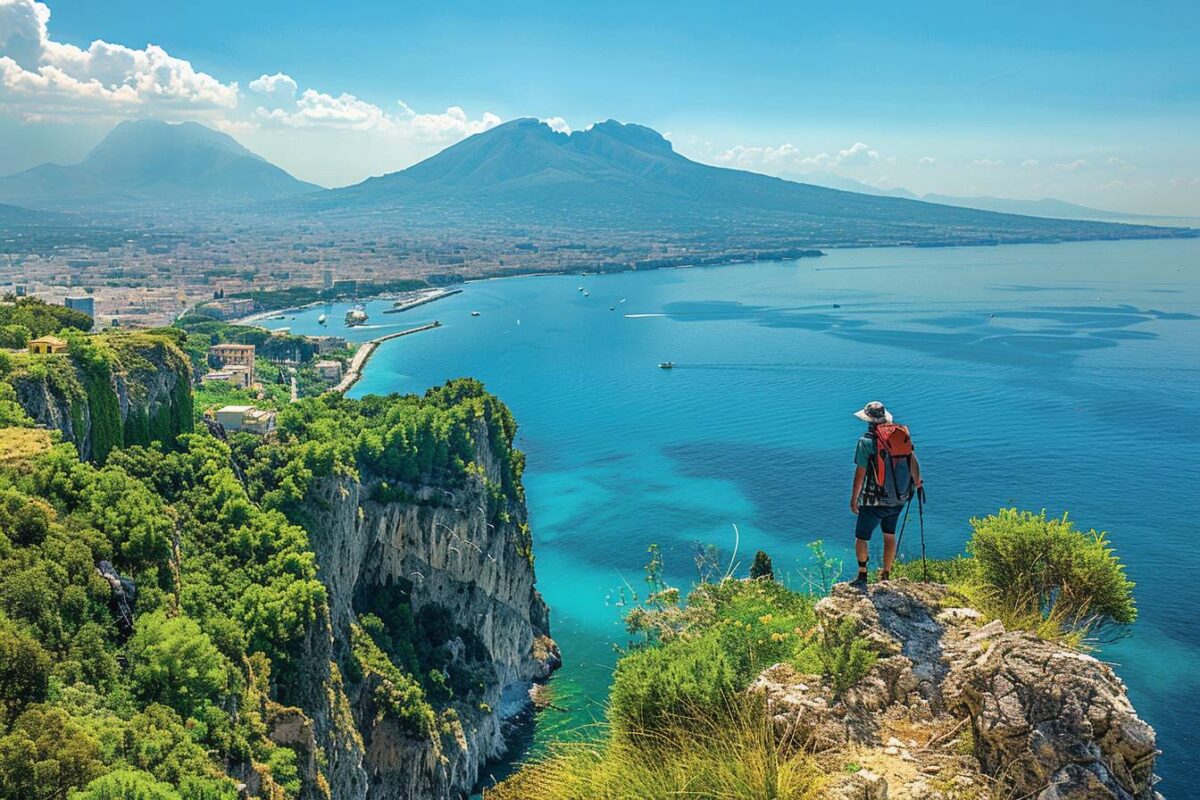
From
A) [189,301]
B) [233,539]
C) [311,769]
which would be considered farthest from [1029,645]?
[189,301]

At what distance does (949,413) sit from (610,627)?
4180 cm

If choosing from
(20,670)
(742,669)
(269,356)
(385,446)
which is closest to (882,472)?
(742,669)

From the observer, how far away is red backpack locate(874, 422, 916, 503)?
9.12m

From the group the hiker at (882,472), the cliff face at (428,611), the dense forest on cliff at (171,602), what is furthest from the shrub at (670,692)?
the cliff face at (428,611)

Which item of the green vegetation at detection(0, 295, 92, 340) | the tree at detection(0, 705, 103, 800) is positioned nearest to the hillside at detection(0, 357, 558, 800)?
the tree at detection(0, 705, 103, 800)

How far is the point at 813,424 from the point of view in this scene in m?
65.8

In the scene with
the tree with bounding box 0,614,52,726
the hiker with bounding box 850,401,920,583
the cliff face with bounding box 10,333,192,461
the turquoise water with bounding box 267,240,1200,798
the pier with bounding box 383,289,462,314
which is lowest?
the turquoise water with bounding box 267,240,1200,798

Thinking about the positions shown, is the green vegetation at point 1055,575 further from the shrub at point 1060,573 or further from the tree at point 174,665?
the tree at point 174,665

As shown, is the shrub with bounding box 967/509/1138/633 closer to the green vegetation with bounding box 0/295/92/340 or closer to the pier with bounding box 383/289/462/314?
the green vegetation with bounding box 0/295/92/340

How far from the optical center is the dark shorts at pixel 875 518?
30.4 ft

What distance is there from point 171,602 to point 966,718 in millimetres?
16794

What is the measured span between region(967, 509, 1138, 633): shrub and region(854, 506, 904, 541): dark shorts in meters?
1.37

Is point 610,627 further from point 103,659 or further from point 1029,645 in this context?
point 1029,645

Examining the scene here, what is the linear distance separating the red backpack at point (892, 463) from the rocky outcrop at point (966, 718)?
143cm
